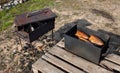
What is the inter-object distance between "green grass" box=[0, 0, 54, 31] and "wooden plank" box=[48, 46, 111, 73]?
358cm

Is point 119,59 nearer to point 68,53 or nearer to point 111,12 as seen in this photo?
point 68,53

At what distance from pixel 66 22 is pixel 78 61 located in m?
3.37

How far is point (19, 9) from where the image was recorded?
28.0ft

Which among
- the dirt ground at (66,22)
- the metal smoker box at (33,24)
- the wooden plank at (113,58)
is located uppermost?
the metal smoker box at (33,24)

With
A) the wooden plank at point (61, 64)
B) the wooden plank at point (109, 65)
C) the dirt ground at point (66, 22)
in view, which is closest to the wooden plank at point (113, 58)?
the wooden plank at point (109, 65)

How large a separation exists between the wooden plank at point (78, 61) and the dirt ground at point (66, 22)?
4.28 ft

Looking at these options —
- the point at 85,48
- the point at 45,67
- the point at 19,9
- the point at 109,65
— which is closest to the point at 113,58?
the point at 109,65

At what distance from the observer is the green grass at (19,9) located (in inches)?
305

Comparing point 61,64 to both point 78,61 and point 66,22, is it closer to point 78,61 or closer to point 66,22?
point 78,61

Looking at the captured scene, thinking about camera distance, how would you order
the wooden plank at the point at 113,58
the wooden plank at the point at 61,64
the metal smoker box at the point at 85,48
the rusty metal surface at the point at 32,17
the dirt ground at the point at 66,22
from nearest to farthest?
the metal smoker box at the point at 85,48 < the wooden plank at the point at 61,64 < the wooden plank at the point at 113,58 < the rusty metal surface at the point at 32,17 < the dirt ground at the point at 66,22

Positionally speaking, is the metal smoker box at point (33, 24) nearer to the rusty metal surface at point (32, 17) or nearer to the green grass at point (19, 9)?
the rusty metal surface at point (32, 17)

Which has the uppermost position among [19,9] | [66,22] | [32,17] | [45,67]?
[32,17]

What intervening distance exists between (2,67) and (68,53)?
2208mm

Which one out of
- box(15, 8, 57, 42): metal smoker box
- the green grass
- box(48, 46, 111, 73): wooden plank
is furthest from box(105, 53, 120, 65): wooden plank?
the green grass
